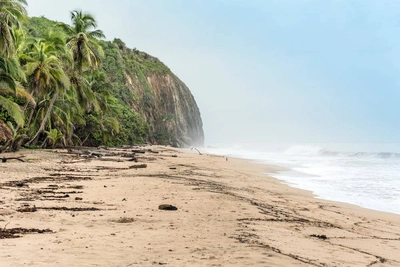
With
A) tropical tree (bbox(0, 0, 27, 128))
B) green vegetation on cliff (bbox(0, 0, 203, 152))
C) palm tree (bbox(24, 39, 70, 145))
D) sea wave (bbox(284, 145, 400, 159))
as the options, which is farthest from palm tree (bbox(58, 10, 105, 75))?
sea wave (bbox(284, 145, 400, 159))

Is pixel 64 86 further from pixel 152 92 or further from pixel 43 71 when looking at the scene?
pixel 152 92

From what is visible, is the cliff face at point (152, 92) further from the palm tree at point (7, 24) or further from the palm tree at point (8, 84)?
the palm tree at point (8, 84)

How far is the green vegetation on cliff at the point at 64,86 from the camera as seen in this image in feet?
55.1

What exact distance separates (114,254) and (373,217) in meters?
6.37

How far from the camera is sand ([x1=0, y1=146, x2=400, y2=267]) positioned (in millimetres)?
3736

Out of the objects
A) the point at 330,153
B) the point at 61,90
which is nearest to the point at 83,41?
the point at 61,90

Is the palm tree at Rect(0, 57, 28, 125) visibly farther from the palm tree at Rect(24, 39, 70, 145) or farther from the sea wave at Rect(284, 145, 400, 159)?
the sea wave at Rect(284, 145, 400, 159)

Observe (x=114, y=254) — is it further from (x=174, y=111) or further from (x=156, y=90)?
(x=174, y=111)

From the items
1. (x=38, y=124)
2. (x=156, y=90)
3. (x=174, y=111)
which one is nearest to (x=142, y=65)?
(x=156, y=90)

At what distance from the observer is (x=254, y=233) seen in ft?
16.2

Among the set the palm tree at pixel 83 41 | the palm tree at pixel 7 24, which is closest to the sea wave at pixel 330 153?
the palm tree at pixel 83 41

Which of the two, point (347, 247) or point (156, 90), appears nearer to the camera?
point (347, 247)

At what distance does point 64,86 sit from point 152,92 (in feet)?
147

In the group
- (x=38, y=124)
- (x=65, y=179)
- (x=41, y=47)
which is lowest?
(x=65, y=179)
